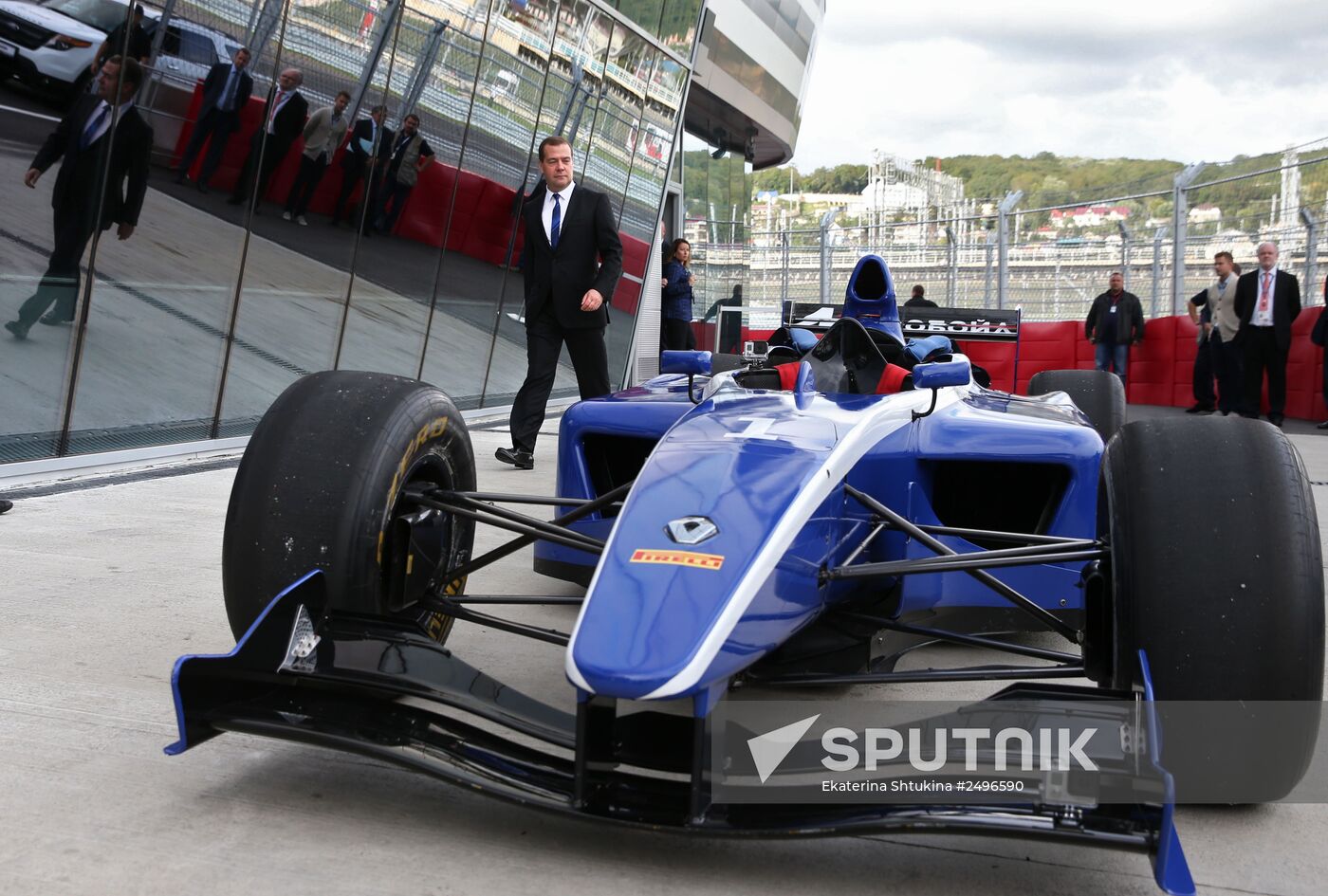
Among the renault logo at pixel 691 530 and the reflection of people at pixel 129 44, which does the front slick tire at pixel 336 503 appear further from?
the reflection of people at pixel 129 44

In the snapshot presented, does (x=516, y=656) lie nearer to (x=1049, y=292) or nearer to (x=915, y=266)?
(x=1049, y=292)

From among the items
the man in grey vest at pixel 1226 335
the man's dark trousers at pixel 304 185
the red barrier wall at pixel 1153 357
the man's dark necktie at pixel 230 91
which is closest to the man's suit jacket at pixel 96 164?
the man's dark necktie at pixel 230 91

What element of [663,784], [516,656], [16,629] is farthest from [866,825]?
[16,629]

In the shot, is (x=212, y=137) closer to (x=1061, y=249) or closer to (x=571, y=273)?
(x=571, y=273)

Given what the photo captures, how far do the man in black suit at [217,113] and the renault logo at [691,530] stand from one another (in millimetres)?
6331

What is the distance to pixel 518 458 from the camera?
26.6 feet

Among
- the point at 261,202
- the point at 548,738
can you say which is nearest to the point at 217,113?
the point at 261,202

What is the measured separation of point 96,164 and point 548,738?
588cm

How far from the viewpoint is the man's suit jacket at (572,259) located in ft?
24.6

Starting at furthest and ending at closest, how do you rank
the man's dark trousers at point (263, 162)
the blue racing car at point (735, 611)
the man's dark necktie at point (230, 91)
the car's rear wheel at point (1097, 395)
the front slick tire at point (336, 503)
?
1. the man's dark trousers at point (263, 162)
2. the man's dark necktie at point (230, 91)
3. the car's rear wheel at point (1097, 395)
4. the front slick tire at point (336, 503)
5. the blue racing car at point (735, 611)

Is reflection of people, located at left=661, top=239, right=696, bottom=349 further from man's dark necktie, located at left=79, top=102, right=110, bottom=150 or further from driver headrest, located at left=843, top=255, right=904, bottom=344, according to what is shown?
driver headrest, located at left=843, top=255, right=904, bottom=344

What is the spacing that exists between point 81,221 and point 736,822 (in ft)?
20.4

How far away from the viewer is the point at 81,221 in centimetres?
725

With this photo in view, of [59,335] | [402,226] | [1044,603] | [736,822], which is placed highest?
[402,226]
